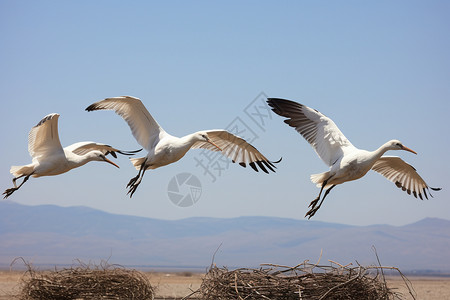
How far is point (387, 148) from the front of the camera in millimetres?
14086

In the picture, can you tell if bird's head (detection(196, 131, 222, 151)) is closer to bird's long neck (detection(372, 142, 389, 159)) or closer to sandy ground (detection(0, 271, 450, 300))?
sandy ground (detection(0, 271, 450, 300))

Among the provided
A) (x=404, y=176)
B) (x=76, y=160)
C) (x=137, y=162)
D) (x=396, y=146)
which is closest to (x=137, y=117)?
(x=137, y=162)

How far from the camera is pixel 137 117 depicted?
14.8 metres

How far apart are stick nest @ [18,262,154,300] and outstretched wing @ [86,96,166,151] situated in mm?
3772

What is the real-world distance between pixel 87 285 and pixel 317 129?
6023 mm

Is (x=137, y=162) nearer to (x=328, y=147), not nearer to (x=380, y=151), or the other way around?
(x=328, y=147)

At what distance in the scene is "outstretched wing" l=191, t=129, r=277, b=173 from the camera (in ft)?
52.3

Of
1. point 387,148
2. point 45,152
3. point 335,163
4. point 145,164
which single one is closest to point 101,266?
point 145,164

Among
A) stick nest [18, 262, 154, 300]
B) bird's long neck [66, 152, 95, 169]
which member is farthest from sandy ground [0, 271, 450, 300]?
bird's long neck [66, 152, 95, 169]

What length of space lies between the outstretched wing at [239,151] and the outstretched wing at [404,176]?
280cm

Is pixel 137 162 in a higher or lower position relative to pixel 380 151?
lower

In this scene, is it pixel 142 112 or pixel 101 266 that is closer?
pixel 101 266

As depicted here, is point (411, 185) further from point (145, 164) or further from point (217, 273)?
point (217, 273)

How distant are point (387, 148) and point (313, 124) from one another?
1.69m
